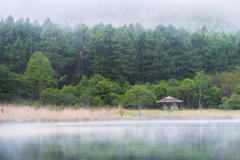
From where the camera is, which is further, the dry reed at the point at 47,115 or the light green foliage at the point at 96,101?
the light green foliage at the point at 96,101

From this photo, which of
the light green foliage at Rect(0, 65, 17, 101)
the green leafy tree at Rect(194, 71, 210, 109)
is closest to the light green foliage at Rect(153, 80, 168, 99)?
the green leafy tree at Rect(194, 71, 210, 109)

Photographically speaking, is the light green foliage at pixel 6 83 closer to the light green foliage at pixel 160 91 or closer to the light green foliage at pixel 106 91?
the light green foliage at pixel 106 91

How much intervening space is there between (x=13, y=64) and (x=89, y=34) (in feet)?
53.1

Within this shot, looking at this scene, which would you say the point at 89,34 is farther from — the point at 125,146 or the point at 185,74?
the point at 125,146

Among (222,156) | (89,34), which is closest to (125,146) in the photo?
(222,156)

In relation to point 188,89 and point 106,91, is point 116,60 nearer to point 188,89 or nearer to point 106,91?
point 106,91

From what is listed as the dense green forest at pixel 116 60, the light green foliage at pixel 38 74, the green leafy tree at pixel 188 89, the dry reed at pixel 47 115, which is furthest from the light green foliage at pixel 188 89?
the dry reed at pixel 47 115

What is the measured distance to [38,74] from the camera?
48156mm

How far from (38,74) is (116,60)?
14798 mm

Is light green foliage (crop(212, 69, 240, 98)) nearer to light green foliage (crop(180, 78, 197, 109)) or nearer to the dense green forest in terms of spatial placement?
the dense green forest

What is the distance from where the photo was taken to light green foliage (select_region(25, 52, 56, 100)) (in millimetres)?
48156

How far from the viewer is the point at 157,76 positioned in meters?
57.3

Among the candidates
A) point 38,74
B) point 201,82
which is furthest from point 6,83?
point 201,82

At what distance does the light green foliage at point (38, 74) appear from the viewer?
1896 inches
